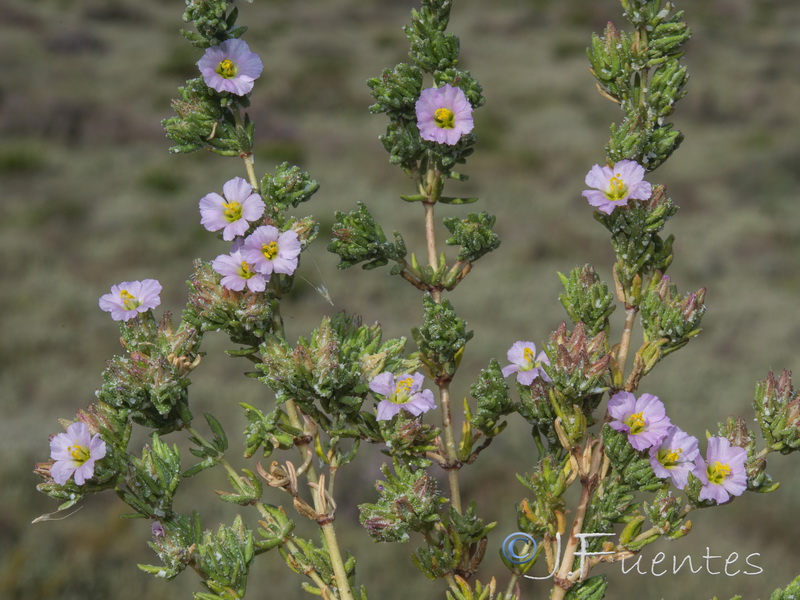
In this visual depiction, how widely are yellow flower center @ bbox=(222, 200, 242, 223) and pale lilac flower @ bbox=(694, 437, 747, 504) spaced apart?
96 centimetres

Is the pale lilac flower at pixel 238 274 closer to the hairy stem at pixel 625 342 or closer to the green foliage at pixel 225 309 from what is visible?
the green foliage at pixel 225 309

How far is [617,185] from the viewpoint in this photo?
1.51 m

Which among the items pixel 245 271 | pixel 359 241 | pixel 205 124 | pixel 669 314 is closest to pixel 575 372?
pixel 669 314

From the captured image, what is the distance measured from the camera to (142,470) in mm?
1433

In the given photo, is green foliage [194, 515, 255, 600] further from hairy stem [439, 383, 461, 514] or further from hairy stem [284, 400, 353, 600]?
hairy stem [439, 383, 461, 514]

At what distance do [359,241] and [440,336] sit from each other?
0.85 ft

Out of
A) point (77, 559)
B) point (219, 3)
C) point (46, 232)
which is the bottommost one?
point (77, 559)

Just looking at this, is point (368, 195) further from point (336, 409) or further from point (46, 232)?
point (336, 409)

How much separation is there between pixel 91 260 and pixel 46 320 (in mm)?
2343

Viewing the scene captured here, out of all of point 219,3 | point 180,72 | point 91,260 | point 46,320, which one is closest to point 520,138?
point 180,72

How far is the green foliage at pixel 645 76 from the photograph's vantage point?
153cm

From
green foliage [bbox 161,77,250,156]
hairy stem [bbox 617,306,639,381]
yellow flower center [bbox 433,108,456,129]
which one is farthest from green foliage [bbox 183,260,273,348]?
hairy stem [bbox 617,306,639,381]

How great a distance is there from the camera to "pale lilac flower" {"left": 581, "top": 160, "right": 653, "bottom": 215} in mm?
1488

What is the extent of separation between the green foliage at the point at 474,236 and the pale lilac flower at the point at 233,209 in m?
0.40
